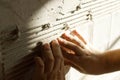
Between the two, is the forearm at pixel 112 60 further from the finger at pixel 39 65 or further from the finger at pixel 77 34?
the finger at pixel 39 65

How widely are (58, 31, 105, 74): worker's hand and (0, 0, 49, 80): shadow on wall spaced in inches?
6.0

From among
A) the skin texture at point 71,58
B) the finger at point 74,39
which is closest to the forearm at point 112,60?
the skin texture at point 71,58

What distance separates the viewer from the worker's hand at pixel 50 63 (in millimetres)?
969

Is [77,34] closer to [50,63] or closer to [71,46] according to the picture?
[71,46]

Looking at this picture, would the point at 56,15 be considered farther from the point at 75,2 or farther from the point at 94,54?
the point at 94,54

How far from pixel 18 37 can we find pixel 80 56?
280 mm

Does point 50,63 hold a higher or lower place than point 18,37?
lower

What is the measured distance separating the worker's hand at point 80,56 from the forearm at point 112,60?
20 millimetres

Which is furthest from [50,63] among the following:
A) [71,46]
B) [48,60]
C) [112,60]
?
[112,60]

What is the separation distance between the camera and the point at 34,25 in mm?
959

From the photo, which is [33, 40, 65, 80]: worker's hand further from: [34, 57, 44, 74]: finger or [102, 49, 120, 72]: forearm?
[102, 49, 120, 72]: forearm

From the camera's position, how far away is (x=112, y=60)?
1.05 metres

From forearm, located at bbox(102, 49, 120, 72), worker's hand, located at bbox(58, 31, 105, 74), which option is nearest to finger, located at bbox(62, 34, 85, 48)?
worker's hand, located at bbox(58, 31, 105, 74)

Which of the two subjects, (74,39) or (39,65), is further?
(74,39)
